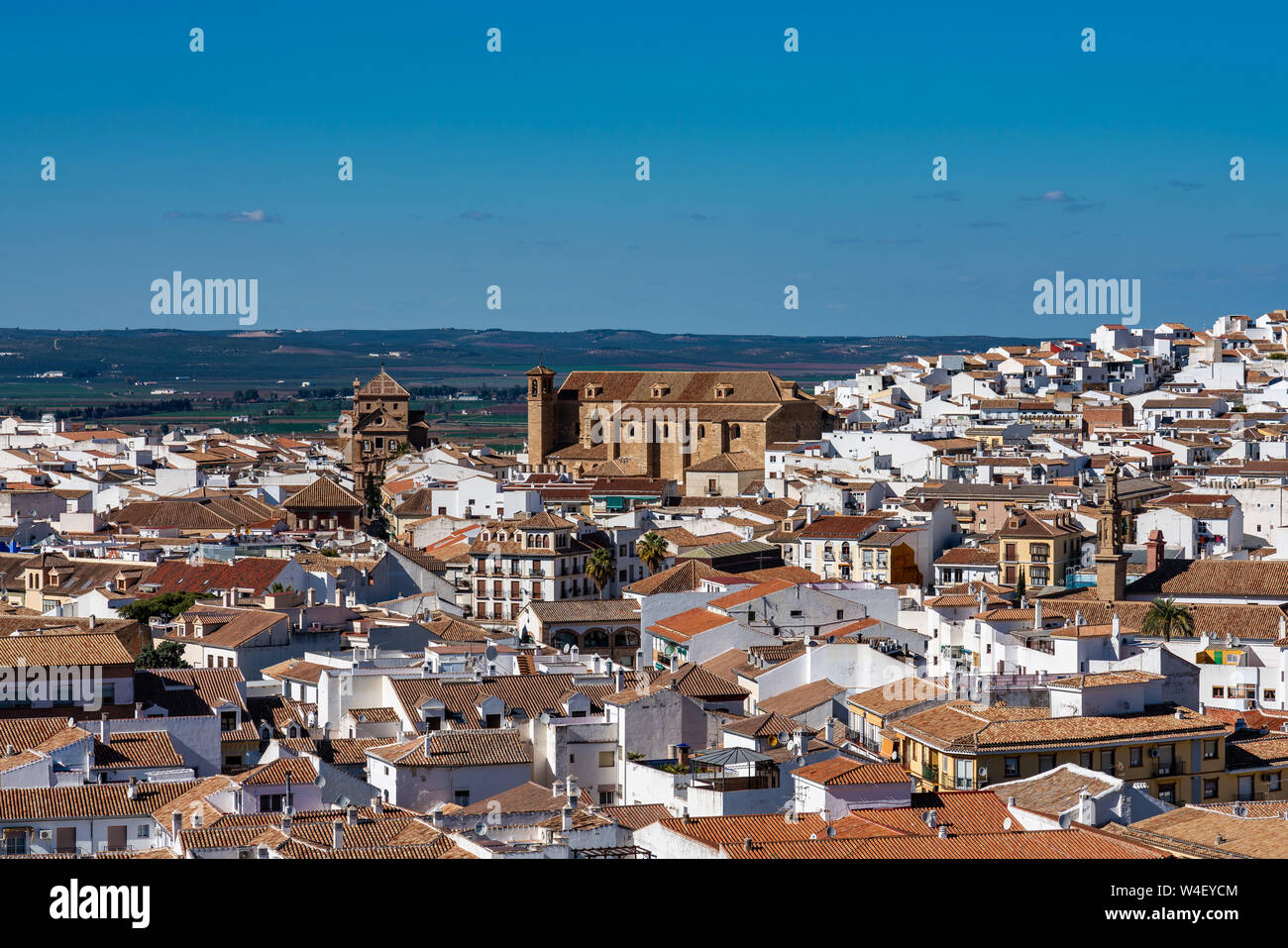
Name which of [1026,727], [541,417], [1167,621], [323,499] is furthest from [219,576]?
[541,417]

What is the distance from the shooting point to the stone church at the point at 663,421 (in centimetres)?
7525

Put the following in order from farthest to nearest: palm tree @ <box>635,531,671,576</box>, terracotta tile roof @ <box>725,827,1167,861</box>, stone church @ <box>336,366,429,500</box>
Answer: stone church @ <box>336,366,429,500</box>, palm tree @ <box>635,531,671,576</box>, terracotta tile roof @ <box>725,827,1167,861</box>

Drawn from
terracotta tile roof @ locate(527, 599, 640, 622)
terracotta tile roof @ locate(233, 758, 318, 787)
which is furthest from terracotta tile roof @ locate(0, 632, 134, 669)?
→ terracotta tile roof @ locate(527, 599, 640, 622)

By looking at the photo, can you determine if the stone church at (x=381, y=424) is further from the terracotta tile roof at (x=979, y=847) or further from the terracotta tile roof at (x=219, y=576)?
the terracotta tile roof at (x=979, y=847)

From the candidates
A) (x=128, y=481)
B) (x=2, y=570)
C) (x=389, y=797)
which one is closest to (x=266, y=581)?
(x=2, y=570)

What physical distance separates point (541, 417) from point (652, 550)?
3097 centimetres

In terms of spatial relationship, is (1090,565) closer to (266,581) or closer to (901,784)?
(266,581)

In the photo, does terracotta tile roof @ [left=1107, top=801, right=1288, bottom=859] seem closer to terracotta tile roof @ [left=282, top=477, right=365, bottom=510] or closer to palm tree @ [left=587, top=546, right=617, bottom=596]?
palm tree @ [left=587, top=546, right=617, bottom=596]

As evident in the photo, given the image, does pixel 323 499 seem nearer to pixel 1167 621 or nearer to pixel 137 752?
Answer: pixel 1167 621

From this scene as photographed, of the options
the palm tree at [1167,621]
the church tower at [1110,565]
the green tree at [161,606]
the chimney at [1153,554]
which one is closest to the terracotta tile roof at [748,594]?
the church tower at [1110,565]

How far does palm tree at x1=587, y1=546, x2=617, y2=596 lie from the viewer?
156 ft

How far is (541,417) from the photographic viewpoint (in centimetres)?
7931

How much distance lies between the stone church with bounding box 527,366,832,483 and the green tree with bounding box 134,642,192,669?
37.6 m

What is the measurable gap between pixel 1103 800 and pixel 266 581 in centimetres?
2910
